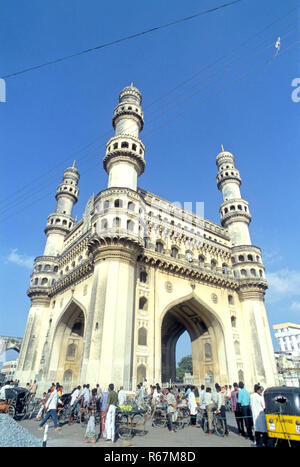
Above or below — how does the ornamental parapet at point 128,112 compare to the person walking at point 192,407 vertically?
above

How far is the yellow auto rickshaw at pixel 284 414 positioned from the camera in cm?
656

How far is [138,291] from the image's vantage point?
2180 centimetres

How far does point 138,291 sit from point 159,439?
42.5 ft

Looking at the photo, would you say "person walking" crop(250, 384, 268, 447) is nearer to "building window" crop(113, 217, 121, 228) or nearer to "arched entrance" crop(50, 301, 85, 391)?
"building window" crop(113, 217, 121, 228)

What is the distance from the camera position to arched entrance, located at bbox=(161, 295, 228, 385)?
26.1 metres

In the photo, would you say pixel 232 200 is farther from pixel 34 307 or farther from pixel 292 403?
pixel 292 403

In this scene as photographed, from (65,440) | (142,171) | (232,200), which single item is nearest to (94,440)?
(65,440)

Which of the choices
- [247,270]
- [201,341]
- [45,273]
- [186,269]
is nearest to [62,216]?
[45,273]

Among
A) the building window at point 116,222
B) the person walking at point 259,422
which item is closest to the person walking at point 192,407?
the person walking at point 259,422

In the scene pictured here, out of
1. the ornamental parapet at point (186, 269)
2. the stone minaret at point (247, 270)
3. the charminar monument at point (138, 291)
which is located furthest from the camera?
the stone minaret at point (247, 270)

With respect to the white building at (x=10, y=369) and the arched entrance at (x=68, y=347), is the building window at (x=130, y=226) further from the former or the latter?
the white building at (x=10, y=369)

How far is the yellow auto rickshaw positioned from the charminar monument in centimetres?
1162

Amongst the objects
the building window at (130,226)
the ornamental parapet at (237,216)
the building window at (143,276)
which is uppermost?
the ornamental parapet at (237,216)

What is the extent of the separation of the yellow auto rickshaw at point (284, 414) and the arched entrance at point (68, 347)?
22.2 m
